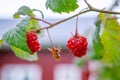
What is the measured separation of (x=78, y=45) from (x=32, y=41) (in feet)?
0.46

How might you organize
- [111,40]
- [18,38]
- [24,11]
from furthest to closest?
[111,40], [24,11], [18,38]

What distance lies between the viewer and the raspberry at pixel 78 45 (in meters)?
1.18

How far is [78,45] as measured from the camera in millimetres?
1189

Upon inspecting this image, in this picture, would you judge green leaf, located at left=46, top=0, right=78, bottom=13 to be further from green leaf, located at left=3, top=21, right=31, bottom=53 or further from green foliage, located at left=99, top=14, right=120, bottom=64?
green foliage, located at left=99, top=14, right=120, bottom=64

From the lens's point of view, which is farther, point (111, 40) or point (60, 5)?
point (111, 40)

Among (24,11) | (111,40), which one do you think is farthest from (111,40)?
(24,11)

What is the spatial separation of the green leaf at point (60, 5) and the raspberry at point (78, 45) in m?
0.10

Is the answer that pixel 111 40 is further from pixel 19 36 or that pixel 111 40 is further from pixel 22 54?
pixel 19 36

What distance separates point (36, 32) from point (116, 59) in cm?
45

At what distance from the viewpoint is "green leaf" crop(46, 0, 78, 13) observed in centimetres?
113

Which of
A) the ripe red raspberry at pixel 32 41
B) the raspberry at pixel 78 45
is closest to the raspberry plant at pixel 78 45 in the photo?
the raspberry at pixel 78 45

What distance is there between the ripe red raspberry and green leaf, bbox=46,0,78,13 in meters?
0.08

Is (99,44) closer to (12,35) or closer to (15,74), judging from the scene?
(12,35)

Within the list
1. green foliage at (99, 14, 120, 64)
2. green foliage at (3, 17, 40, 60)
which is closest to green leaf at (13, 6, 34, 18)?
green foliage at (3, 17, 40, 60)
